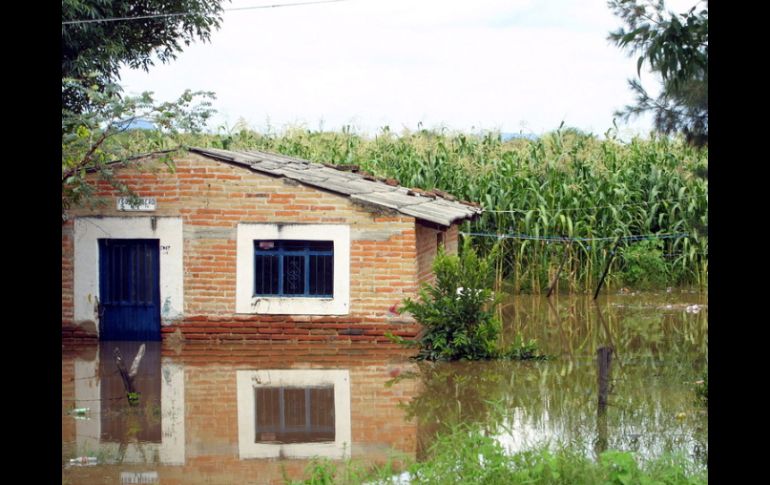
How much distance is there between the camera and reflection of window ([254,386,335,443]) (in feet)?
40.2

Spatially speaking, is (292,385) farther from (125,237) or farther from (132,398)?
(125,237)

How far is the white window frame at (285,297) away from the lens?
18156mm

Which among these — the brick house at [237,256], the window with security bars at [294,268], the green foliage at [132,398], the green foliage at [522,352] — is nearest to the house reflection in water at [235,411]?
the green foliage at [132,398]

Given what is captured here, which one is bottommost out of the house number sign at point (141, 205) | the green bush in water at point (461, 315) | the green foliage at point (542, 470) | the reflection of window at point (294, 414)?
the reflection of window at point (294, 414)

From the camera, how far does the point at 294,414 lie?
13.4 m

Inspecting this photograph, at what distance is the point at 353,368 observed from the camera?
16438mm

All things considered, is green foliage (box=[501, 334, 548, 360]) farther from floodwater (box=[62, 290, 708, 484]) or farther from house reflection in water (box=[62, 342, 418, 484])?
house reflection in water (box=[62, 342, 418, 484])

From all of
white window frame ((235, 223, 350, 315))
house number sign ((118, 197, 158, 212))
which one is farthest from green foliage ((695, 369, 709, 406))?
house number sign ((118, 197, 158, 212))

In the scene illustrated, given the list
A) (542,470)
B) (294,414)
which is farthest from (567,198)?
(542,470)

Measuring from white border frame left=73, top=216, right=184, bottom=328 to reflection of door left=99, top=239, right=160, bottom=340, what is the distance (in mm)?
130

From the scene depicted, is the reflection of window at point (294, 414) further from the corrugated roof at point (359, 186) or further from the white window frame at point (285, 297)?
the corrugated roof at point (359, 186)

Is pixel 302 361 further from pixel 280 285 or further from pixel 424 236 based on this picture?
pixel 424 236

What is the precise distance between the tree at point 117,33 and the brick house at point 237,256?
5259 mm
